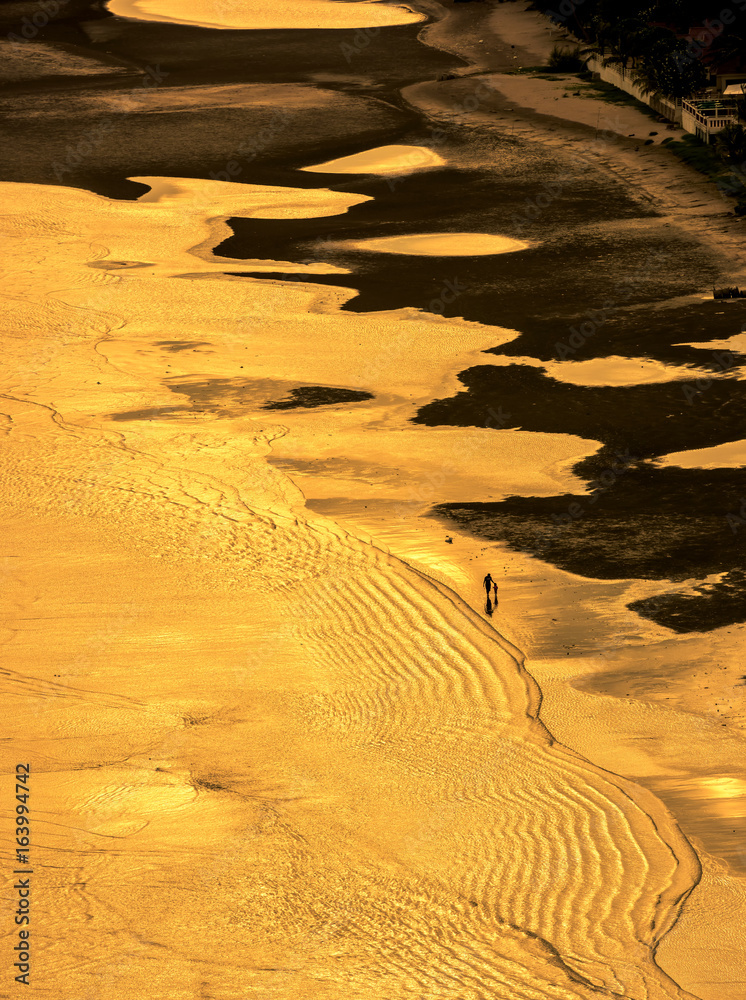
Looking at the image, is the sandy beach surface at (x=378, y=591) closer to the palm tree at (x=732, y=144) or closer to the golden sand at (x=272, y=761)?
the golden sand at (x=272, y=761)

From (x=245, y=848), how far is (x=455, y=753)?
313 cm

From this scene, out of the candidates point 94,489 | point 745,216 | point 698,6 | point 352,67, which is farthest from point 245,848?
point 352,67

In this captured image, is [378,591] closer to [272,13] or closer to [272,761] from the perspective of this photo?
[272,761]

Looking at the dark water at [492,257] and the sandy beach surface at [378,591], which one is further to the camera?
the dark water at [492,257]

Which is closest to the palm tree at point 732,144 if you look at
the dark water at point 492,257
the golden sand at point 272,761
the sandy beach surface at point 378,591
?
the sandy beach surface at point 378,591

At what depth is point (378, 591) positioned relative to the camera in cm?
1970

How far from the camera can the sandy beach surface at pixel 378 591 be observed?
1308 cm

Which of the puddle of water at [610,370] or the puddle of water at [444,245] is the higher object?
the puddle of water at [444,245]

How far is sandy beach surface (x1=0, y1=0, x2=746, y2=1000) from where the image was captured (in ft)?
42.9

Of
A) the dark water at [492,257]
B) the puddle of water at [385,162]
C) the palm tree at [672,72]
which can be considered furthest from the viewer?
the palm tree at [672,72]

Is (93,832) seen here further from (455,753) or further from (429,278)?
(429,278)

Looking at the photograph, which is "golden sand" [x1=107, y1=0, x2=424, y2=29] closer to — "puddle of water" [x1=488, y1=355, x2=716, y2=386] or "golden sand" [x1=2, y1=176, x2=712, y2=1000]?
"puddle of water" [x1=488, y1=355, x2=716, y2=386]

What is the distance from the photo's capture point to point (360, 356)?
30.3 meters

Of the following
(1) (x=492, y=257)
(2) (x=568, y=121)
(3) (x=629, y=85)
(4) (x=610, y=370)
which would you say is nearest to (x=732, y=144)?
(2) (x=568, y=121)
